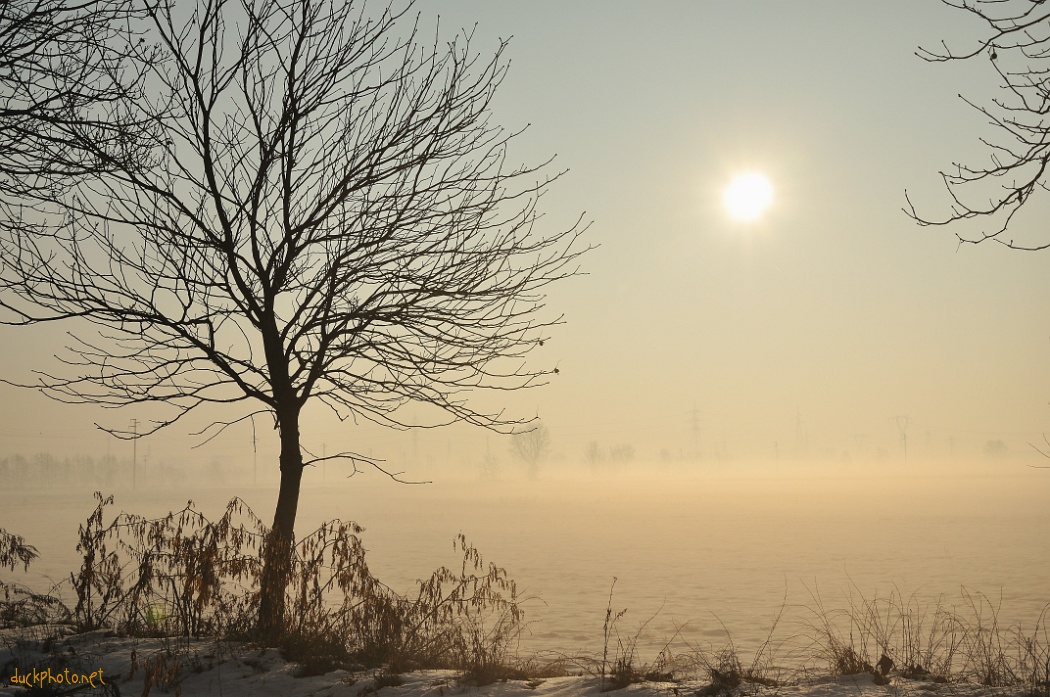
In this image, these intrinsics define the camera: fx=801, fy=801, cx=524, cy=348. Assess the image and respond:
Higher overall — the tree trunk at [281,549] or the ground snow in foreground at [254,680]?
the tree trunk at [281,549]

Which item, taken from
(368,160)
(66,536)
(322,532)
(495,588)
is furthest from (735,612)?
(66,536)

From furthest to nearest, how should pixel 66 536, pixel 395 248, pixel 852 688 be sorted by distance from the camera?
1. pixel 66 536
2. pixel 395 248
3. pixel 852 688

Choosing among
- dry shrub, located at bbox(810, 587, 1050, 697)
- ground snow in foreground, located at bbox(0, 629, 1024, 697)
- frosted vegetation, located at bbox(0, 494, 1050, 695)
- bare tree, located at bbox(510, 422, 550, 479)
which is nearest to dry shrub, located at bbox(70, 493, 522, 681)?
frosted vegetation, located at bbox(0, 494, 1050, 695)

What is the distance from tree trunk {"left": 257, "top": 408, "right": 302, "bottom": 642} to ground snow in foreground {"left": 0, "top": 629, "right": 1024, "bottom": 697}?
37 cm

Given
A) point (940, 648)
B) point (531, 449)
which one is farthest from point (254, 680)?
point (531, 449)

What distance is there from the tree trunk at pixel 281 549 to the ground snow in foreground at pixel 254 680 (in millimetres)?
369

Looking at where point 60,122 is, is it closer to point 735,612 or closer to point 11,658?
point 11,658

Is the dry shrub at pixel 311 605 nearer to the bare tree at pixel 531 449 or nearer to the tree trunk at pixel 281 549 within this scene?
the tree trunk at pixel 281 549

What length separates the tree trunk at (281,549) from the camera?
6.75 meters

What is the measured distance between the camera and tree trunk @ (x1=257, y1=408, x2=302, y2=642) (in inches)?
266

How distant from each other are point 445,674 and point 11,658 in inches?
136

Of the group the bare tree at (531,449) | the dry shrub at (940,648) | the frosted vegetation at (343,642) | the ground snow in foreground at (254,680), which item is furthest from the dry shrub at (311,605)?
the bare tree at (531,449)

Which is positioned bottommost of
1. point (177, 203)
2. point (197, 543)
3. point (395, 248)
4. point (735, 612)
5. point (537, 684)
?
point (735, 612)

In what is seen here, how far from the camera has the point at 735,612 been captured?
48.5ft
